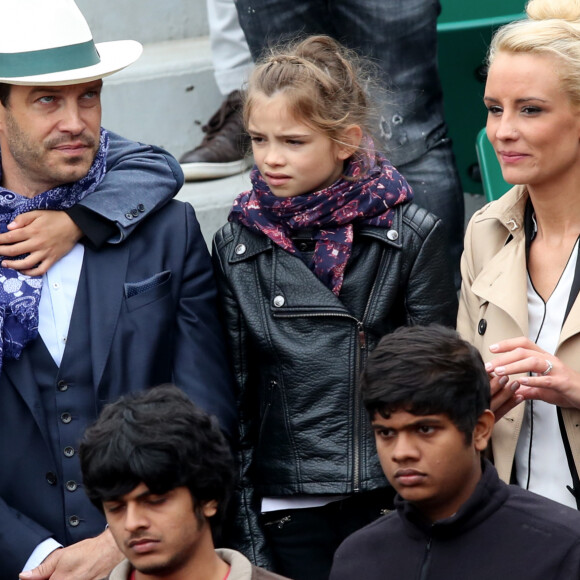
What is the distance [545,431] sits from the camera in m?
3.08

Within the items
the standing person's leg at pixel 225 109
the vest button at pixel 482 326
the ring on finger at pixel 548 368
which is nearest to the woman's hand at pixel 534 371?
the ring on finger at pixel 548 368

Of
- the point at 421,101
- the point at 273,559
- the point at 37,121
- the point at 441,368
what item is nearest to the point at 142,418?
the point at 441,368

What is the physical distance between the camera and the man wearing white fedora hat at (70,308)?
3.27 metres

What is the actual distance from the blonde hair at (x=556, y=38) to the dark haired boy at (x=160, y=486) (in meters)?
1.22

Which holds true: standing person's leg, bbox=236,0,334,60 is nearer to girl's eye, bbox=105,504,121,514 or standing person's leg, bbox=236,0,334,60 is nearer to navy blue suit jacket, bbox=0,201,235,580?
navy blue suit jacket, bbox=0,201,235,580

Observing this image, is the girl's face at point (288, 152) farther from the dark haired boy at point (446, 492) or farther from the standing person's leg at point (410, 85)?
the standing person's leg at point (410, 85)

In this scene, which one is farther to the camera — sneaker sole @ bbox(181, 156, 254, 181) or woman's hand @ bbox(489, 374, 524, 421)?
sneaker sole @ bbox(181, 156, 254, 181)

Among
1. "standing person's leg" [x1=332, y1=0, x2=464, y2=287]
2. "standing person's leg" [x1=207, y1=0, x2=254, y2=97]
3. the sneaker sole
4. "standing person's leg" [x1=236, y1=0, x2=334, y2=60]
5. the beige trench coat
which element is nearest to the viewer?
the beige trench coat

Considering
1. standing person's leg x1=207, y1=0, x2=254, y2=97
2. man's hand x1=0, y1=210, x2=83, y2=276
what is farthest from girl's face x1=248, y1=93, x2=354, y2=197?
standing person's leg x1=207, y1=0, x2=254, y2=97

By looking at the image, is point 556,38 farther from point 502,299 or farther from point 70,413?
point 70,413

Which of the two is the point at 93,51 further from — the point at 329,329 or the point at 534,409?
the point at 534,409

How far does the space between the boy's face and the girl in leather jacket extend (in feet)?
1.96

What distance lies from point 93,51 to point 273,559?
145 cm

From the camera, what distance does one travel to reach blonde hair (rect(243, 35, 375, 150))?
3.37 m
